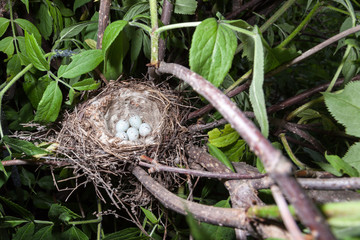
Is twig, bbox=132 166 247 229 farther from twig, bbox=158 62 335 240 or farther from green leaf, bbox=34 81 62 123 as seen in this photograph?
green leaf, bbox=34 81 62 123

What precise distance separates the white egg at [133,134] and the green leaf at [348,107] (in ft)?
2.45

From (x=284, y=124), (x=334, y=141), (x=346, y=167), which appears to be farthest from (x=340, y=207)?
(x=334, y=141)

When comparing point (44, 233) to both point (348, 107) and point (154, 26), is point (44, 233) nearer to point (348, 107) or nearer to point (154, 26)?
point (154, 26)

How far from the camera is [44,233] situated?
2.74 feet

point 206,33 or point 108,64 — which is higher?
point 206,33

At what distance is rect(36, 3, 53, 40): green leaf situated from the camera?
956 millimetres

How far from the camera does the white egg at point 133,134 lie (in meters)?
1.13

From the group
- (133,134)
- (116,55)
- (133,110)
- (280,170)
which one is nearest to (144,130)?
(133,134)

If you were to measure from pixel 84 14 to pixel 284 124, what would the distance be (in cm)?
83

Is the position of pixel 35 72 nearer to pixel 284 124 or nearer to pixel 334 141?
pixel 284 124

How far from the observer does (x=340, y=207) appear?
264 millimetres

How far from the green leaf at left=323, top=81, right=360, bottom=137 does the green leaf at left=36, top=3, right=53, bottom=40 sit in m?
0.90

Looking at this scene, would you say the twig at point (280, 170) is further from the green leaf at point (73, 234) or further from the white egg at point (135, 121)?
the white egg at point (135, 121)

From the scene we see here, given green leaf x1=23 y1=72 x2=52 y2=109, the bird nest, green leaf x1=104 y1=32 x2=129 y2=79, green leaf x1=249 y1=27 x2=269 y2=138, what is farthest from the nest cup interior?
green leaf x1=249 y1=27 x2=269 y2=138
